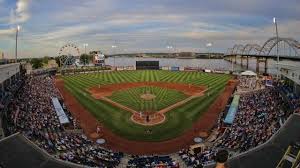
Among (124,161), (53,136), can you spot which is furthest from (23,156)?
(124,161)

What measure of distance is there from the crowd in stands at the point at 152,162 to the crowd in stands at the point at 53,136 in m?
1.53

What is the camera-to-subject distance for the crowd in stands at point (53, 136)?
71.1 ft

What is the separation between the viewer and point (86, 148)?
24.3 m

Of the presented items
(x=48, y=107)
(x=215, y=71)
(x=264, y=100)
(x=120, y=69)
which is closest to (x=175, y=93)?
(x=264, y=100)

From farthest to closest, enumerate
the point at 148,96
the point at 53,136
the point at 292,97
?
the point at 148,96 → the point at 292,97 → the point at 53,136

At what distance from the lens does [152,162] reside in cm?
2141

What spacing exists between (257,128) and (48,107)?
27.2 meters

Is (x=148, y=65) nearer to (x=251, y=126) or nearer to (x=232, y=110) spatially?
(x=232, y=110)

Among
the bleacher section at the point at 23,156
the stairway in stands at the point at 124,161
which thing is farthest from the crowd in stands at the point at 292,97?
the bleacher section at the point at 23,156

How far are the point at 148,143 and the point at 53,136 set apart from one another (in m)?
9.43

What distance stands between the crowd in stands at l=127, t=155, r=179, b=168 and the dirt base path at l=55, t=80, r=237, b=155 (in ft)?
7.67

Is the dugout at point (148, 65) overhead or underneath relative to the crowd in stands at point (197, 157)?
overhead

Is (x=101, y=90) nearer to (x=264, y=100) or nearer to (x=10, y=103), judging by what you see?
(x=10, y=103)

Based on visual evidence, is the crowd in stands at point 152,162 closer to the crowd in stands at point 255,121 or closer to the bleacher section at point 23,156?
the bleacher section at point 23,156
